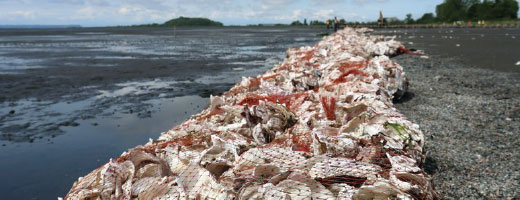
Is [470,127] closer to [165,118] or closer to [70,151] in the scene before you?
[165,118]

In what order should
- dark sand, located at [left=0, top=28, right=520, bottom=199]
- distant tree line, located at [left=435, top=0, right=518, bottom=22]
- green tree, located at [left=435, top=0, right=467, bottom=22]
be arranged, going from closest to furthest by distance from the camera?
dark sand, located at [left=0, top=28, right=520, bottom=199] → distant tree line, located at [left=435, top=0, right=518, bottom=22] → green tree, located at [left=435, top=0, right=467, bottom=22]

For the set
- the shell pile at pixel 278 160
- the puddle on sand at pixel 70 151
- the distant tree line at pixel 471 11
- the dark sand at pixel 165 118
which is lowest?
the puddle on sand at pixel 70 151

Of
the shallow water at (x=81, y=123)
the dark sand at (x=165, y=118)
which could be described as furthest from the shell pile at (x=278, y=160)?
the shallow water at (x=81, y=123)

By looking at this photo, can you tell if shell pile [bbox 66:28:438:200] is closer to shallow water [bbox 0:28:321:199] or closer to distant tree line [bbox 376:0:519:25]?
shallow water [bbox 0:28:321:199]

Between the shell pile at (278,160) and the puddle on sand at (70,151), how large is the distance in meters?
1.82

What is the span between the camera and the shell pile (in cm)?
274

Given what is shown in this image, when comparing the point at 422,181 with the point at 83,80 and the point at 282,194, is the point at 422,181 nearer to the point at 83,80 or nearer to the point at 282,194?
the point at 282,194

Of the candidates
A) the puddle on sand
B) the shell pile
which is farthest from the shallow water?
the shell pile

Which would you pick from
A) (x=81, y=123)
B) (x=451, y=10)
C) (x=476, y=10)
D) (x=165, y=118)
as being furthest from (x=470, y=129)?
(x=451, y=10)

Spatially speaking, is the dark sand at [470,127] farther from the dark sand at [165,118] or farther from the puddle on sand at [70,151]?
the puddle on sand at [70,151]

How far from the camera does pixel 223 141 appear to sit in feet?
11.7

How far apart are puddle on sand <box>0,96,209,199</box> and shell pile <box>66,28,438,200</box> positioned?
182 centimetres

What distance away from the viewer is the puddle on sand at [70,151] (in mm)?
4881

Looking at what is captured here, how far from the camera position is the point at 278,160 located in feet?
10.4
